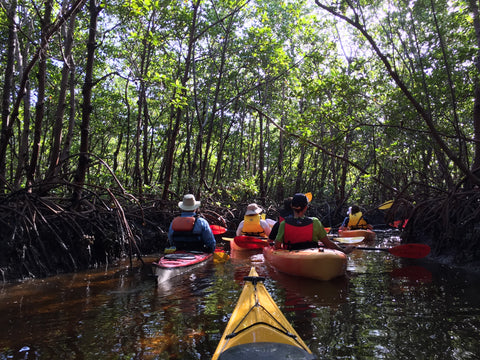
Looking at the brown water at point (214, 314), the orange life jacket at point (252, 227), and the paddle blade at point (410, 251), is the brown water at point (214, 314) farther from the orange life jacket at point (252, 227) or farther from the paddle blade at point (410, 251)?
the orange life jacket at point (252, 227)

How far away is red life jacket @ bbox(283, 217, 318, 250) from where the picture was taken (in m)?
5.22

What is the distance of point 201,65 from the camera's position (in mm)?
12109

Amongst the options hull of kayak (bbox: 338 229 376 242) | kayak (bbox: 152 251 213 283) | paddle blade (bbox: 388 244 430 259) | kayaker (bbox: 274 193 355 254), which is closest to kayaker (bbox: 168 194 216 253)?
kayak (bbox: 152 251 213 283)

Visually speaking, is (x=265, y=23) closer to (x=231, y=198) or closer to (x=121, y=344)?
(x=231, y=198)

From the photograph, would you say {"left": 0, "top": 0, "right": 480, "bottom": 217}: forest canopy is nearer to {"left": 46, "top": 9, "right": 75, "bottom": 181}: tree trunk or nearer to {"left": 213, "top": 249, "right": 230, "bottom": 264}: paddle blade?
{"left": 46, "top": 9, "right": 75, "bottom": 181}: tree trunk

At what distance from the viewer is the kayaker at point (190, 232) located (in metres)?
5.88

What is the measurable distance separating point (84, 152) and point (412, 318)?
551 cm

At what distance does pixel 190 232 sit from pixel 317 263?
2275mm

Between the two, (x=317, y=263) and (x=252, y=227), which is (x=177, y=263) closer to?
(x=317, y=263)

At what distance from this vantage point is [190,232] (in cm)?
596

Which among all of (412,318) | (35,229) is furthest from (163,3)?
(412,318)

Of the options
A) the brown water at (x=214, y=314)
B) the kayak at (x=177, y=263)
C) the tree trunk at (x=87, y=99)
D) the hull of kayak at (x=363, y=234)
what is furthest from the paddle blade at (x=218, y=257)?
the hull of kayak at (x=363, y=234)

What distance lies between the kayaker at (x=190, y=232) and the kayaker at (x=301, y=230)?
1390mm

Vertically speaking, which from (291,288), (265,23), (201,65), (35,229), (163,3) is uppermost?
(265,23)
